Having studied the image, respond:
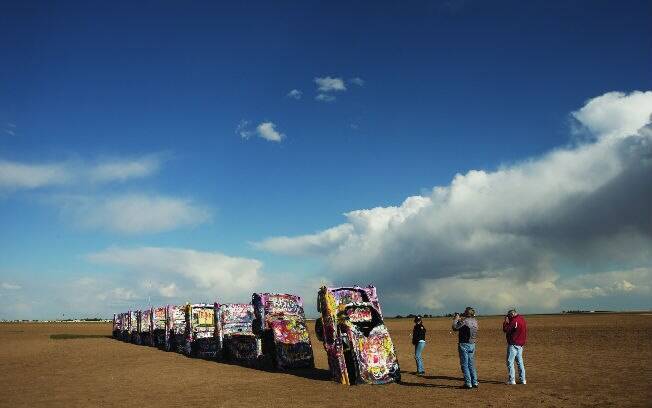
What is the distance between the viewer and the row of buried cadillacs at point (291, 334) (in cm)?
1569

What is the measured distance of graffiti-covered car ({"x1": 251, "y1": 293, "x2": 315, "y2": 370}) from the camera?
20547mm

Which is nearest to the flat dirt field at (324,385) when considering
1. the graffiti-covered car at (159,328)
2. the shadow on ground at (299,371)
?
the shadow on ground at (299,371)

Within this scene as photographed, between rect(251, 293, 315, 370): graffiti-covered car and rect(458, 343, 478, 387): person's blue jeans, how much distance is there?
26.5 feet

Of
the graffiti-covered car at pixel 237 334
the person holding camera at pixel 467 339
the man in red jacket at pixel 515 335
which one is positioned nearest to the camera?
the person holding camera at pixel 467 339

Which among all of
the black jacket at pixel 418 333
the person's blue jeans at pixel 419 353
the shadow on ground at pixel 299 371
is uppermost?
the black jacket at pixel 418 333

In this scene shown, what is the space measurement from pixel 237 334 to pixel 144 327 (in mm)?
20177

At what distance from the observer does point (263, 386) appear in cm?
1628

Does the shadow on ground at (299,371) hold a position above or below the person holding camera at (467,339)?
below

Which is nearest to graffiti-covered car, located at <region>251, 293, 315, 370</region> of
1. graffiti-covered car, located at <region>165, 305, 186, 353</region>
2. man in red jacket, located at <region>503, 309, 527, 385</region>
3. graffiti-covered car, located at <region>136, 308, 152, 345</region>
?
man in red jacket, located at <region>503, 309, 527, 385</region>

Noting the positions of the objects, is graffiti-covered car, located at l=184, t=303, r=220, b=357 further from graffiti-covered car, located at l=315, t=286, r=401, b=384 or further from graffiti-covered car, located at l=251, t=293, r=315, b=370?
graffiti-covered car, located at l=315, t=286, r=401, b=384

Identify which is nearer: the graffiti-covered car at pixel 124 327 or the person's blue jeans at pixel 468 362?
the person's blue jeans at pixel 468 362

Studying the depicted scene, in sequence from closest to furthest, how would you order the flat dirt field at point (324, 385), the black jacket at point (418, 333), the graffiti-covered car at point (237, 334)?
the flat dirt field at point (324, 385) < the black jacket at point (418, 333) < the graffiti-covered car at point (237, 334)

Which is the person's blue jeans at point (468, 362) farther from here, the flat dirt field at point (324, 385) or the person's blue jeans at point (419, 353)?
the person's blue jeans at point (419, 353)

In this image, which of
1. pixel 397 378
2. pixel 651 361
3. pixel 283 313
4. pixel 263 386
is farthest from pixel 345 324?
pixel 651 361
